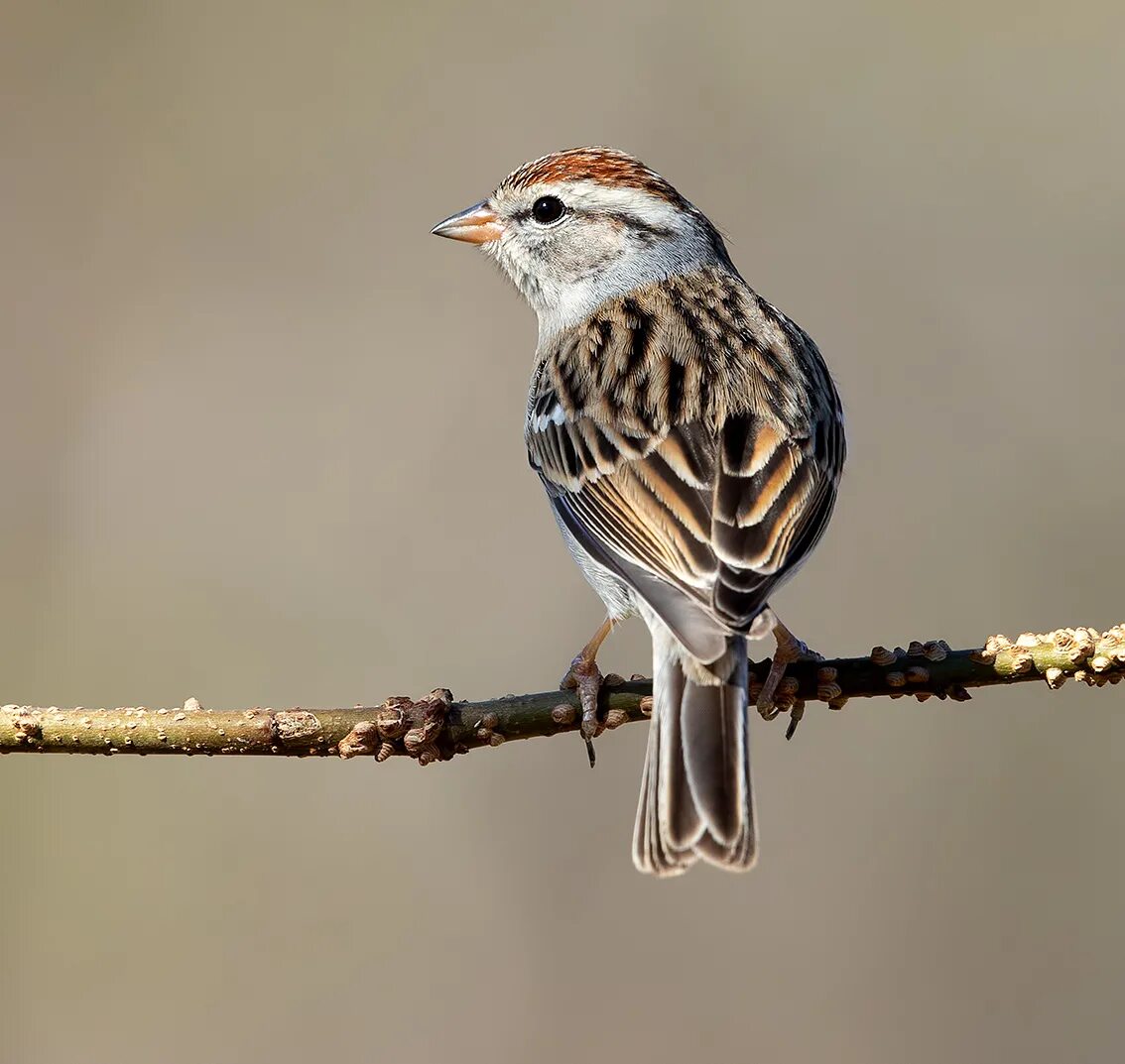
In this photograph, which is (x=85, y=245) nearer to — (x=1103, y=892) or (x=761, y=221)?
(x=761, y=221)

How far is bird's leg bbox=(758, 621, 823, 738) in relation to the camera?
12.8 feet

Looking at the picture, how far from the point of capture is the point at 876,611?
7.36 metres

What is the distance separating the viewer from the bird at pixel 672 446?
3.56 metres

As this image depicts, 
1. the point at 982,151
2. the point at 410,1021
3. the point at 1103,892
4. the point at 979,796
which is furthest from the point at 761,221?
the point at 410,1021

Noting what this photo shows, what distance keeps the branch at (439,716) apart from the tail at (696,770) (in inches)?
7.1

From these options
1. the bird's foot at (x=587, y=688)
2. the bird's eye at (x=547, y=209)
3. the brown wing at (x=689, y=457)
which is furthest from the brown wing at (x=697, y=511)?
the bird's eye at (x=547, y=209)

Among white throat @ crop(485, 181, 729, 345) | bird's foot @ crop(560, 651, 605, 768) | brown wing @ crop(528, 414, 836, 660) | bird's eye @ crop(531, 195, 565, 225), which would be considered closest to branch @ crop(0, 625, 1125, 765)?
bird's foot @ crop(560, 651, 605, 768)

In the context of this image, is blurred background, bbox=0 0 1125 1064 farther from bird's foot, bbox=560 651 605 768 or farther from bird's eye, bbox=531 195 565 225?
bird's foot, bbox=560 651 605 768

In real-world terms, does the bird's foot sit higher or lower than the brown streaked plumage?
lower

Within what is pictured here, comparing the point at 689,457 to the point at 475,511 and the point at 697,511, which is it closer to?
the point at 697,511

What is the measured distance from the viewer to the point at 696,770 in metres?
3.49

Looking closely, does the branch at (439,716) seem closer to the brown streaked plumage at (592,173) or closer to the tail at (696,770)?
the tail at (696,770)

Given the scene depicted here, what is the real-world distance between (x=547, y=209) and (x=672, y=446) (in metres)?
1.82

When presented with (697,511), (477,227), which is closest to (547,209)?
(477,227)
